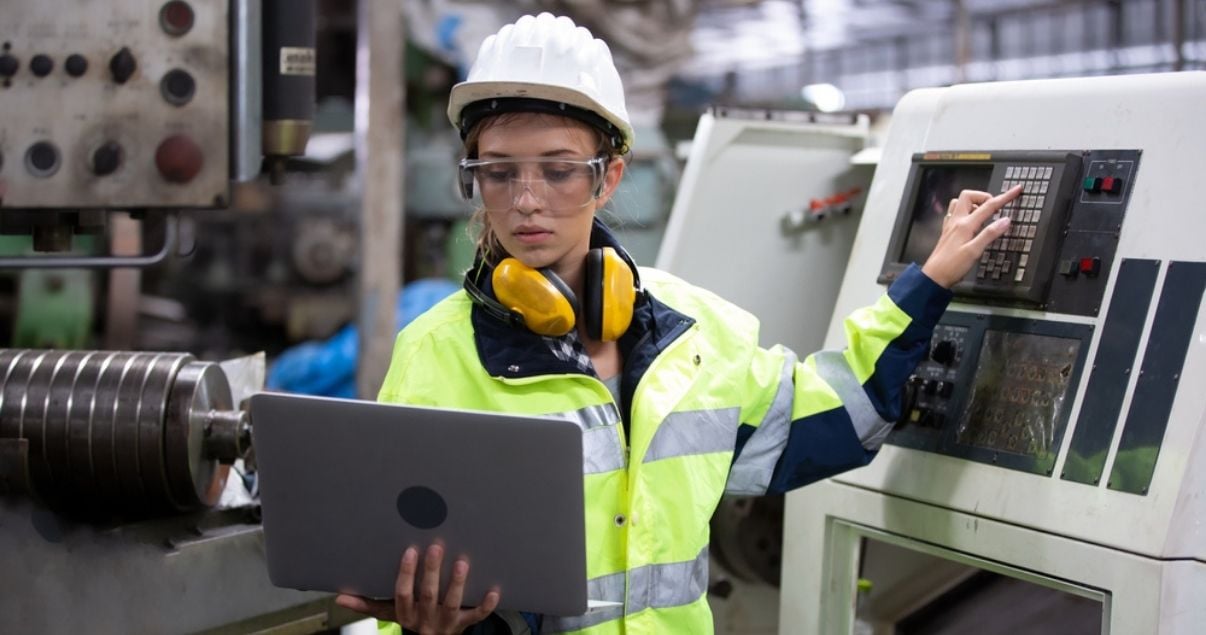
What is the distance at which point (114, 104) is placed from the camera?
232cm

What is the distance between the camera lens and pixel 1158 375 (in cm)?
161

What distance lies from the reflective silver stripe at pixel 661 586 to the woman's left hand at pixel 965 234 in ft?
1.73

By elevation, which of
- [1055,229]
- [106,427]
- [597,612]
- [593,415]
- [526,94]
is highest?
[526,94]

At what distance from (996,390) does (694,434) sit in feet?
1.63

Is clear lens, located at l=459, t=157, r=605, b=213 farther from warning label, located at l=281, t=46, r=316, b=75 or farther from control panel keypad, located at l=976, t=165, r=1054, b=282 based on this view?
warning label, located at l=281, t=46, r=316, b=75

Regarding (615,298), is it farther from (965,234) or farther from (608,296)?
(965,234)

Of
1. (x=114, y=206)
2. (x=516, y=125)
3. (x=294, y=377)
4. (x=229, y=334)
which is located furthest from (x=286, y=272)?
(x=516, y=125)

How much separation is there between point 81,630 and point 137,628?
8 cm

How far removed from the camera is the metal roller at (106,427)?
200 centimetres

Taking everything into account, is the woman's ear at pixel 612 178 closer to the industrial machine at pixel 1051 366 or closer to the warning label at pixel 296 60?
the industrial machine at pixel 1051 366

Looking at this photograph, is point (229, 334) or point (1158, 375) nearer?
point (1158, 375)

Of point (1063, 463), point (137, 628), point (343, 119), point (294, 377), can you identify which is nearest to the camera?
point (1063, 463)

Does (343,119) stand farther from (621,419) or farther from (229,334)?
(621,419)

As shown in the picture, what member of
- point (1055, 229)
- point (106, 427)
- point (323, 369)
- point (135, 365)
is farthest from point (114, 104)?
point (323, 369)
